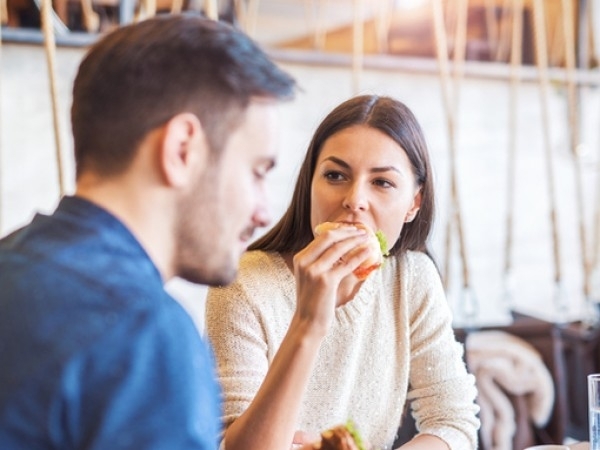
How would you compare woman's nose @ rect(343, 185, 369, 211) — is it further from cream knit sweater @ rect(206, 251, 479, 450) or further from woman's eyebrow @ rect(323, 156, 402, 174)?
cream knit sweater @ rect(206, 251, 479, 450)

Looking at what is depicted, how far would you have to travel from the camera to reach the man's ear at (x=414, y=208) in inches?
73.2

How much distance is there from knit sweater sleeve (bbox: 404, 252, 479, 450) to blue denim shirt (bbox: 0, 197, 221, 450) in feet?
3.46

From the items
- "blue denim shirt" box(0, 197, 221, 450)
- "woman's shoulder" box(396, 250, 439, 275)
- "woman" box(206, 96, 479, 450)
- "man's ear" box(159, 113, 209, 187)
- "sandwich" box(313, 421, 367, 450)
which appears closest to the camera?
"blue denim shirt" box(0, 197, 221, 450)

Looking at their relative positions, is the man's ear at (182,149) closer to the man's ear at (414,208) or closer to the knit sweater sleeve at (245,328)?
the knit sweater sleeve at (245,328)

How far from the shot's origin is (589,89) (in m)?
4.14

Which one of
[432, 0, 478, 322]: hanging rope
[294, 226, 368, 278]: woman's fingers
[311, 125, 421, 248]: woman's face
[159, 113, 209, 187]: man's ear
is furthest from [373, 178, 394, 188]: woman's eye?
[432, 0, 478, 322]: hanging rope

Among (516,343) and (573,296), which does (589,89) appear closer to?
(573,296)

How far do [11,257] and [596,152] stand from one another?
151 inches

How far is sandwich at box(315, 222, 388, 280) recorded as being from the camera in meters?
1.52

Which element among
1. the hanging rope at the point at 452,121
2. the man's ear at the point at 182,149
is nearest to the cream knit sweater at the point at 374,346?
the man's ear at the point at 182,149

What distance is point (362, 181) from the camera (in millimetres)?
1690

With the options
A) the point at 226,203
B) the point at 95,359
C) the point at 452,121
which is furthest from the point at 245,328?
the point at 452,121

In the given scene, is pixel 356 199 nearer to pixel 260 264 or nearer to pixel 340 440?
pixel 260 264

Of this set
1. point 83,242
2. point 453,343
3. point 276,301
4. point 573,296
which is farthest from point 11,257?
point 573,296
